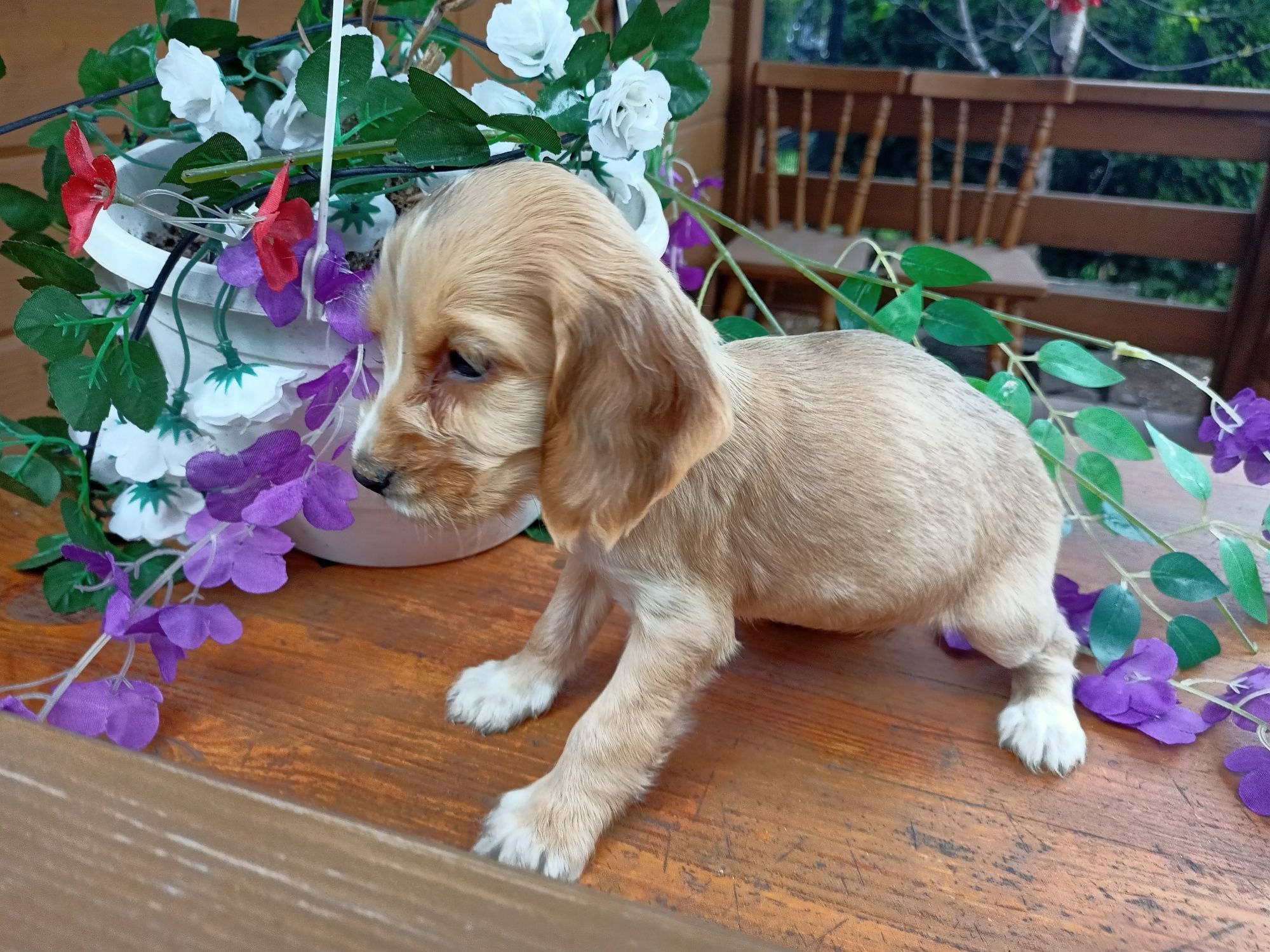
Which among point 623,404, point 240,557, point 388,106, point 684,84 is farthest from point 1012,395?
point 240,557

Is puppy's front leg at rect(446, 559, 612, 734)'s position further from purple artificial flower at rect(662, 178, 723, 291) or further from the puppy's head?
purple artificial flower at rect(662, 178, 723, 291)

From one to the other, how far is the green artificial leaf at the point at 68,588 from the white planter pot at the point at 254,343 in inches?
7.4

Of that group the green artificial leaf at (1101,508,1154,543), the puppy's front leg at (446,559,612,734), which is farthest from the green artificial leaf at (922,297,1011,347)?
the puppy's front leg at (446,559,612,734)

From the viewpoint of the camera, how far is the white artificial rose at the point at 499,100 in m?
0.76

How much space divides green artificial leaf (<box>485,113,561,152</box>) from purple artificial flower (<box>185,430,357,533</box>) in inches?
11.5

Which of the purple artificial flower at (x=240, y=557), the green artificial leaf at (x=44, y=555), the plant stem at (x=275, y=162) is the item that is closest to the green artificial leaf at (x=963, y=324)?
the plant stem at (x=275, y=162)

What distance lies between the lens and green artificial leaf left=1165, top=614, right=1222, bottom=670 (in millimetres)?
819

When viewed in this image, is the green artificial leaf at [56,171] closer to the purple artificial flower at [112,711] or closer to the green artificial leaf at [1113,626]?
the purple artificial flower at [112,711]

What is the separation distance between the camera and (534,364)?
54 cm

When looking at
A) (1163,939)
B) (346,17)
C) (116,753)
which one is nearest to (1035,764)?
(1163,939)

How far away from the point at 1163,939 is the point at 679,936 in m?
0.49

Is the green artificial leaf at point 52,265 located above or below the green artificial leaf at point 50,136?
below

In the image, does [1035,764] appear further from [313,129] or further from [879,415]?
[313,129]

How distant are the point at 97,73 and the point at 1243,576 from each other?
1.18 metres
